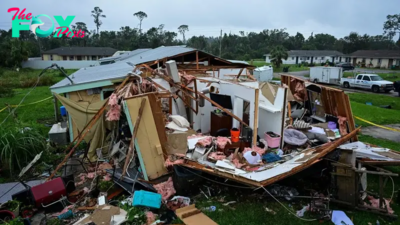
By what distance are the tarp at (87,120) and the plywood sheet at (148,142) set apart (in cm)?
192

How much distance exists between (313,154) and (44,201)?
20.8 ft

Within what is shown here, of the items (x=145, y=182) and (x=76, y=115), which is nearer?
(x=145, y=182)

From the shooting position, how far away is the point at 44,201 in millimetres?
5977

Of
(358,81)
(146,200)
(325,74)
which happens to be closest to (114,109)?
(146,200)

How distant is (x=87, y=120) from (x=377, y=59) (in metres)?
57.2

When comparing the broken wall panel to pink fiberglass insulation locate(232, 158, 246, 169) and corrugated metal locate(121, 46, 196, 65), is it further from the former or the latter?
corrugated metal locate(121, 46, 196, 65)

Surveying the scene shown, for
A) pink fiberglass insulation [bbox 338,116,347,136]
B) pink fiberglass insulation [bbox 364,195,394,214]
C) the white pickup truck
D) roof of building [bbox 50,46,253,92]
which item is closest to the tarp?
roof of building [bbox 50,46,253,92]

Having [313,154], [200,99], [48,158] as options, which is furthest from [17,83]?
[313,154]

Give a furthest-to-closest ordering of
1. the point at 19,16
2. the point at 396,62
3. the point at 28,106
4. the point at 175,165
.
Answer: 1. the point at 396,62
2. the point at 19,16
3. the point at 28,106
4. the point at 175,165

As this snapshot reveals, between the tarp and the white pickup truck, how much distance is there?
2501 centimetres

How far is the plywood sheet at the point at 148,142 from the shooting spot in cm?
689

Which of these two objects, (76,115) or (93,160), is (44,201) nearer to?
(93,160)

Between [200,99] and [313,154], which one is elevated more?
[200,99]

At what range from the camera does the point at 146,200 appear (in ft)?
19.2
